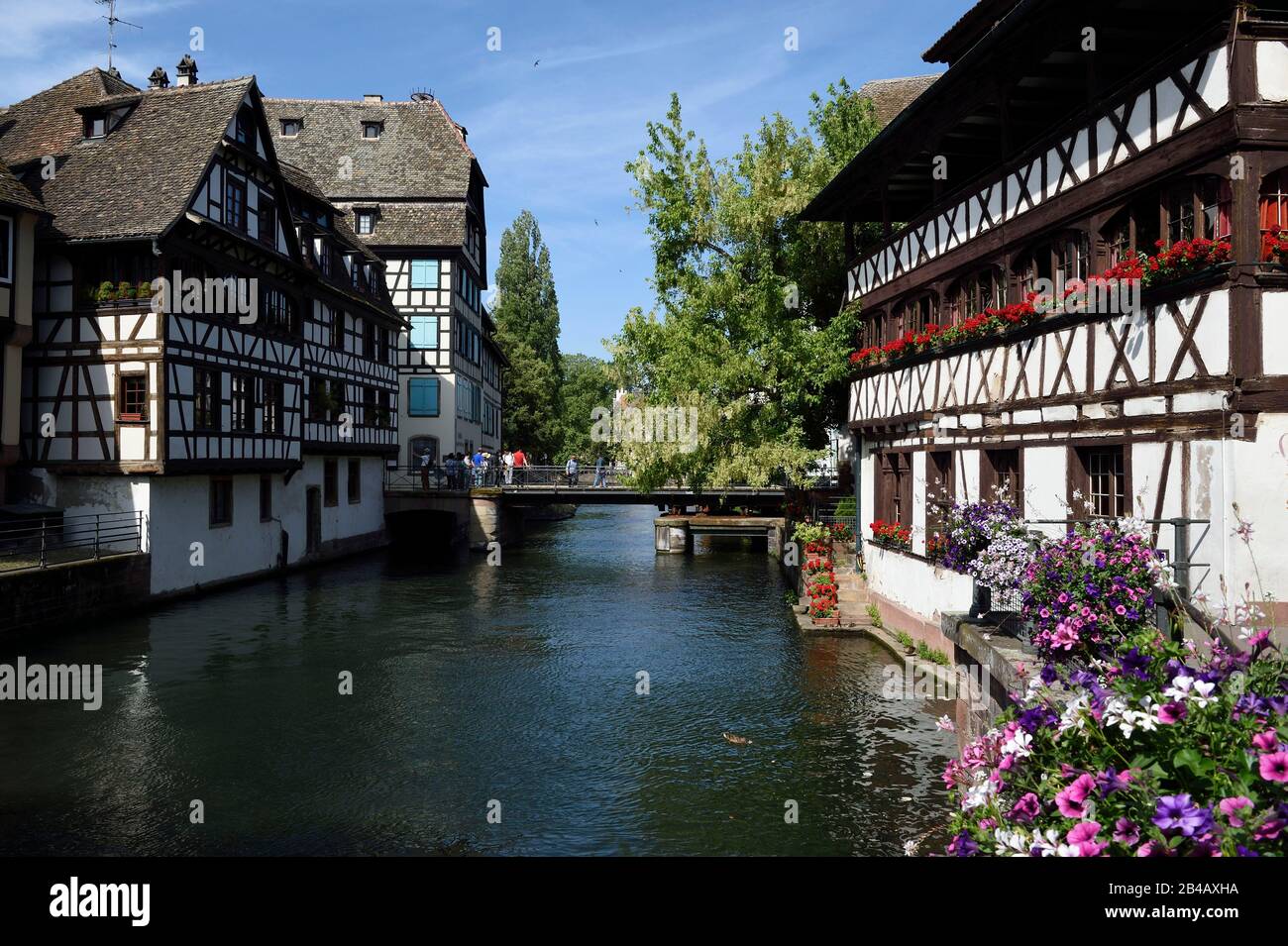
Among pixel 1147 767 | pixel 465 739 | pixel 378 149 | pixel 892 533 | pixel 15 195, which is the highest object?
pixel 378 149

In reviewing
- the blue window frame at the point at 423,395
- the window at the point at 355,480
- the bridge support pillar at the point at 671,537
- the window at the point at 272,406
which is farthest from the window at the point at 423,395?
the window at the point at 272,406

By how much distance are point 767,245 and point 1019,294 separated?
14416 millimetres

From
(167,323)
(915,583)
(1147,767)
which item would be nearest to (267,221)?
(167,323)

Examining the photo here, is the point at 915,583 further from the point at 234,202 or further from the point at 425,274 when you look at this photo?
the point at 425,274

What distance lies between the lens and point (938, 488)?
17.1 m

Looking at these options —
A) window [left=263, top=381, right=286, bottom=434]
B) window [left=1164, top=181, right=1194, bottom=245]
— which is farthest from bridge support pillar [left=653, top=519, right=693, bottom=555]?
window [left=1164, top=181, right=1194, bottom=245]

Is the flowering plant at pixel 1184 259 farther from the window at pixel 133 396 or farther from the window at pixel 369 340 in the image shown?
the window at pixel 369 340

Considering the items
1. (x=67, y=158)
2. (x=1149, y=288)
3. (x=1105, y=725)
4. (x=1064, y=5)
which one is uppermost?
(x=67, y=158)

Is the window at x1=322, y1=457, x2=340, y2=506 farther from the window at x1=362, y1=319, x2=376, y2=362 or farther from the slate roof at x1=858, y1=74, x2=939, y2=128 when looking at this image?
the slate roof at x1=858, y1=74, x2=939, y2=128

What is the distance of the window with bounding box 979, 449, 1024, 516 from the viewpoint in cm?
1407

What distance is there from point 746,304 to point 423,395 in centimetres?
2064
